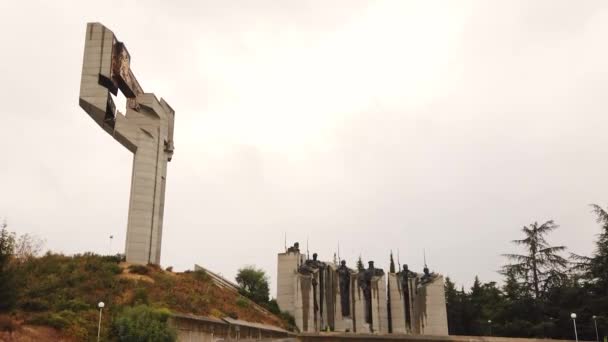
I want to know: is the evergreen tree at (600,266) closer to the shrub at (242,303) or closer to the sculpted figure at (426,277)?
the sculpted figure at (426,277)

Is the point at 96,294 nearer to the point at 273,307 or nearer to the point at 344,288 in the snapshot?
the point at 273,307

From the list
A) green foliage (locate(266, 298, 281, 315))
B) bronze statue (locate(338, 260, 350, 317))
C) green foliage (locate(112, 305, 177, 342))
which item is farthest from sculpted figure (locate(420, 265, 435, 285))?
green foliage (locate(112, 305, 177, 342))

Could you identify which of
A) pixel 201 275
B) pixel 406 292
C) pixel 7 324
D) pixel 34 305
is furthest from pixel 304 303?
pixel 7 324

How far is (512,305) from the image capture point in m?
43.9

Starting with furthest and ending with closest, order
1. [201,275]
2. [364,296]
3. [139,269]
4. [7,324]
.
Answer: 1. [364,296]
2. [201,275]
3. [139,269]
4. [7,324]

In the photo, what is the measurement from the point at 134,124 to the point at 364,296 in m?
20.5

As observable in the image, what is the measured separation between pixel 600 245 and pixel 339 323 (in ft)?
65.8

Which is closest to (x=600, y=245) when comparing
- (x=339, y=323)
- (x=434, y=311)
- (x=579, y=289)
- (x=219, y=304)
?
(x=579, y=289)

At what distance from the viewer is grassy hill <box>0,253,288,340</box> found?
802 inches

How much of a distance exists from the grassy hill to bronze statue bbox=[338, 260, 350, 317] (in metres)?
6.63

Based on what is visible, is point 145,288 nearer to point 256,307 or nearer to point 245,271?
point 256,307

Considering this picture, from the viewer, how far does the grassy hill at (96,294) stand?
66.8 feet

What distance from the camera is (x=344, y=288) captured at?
41.7 m

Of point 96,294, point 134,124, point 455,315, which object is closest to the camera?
point 96,294
